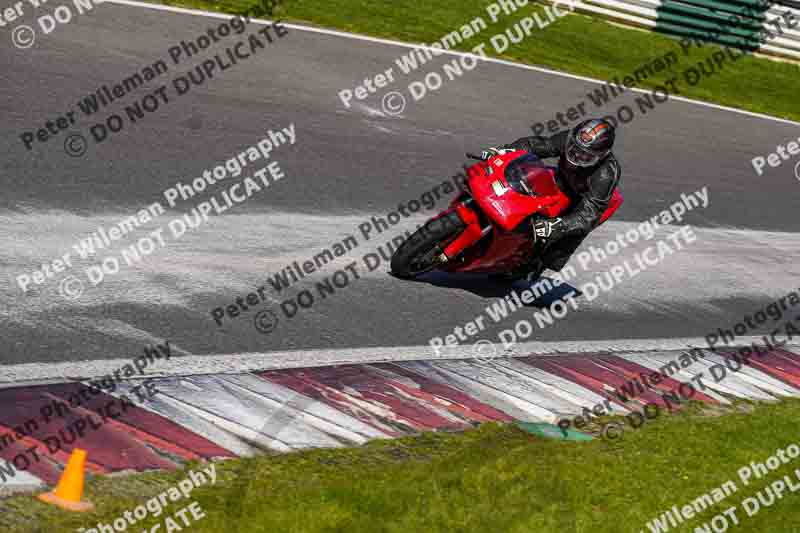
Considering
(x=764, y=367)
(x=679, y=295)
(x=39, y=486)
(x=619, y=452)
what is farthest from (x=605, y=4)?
(x=39, y=486)

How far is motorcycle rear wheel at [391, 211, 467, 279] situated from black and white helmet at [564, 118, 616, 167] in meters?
1.03

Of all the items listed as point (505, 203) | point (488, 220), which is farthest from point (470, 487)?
point (488, 220)

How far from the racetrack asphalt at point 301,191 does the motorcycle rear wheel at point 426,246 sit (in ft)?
0.54

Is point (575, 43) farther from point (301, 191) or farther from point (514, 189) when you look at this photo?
Result: point (514, 189)

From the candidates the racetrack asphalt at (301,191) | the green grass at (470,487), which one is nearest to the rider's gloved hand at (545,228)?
the racetrack asphalt at (301,191)

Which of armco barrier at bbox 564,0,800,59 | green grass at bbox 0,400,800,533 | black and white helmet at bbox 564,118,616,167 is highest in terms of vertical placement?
black and white helmet at bbox 564,118,616,167

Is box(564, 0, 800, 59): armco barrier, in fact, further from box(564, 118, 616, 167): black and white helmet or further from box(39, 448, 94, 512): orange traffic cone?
box(39, 448, 94, 512): orange traffic cone

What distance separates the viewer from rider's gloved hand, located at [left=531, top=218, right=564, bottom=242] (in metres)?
8.37

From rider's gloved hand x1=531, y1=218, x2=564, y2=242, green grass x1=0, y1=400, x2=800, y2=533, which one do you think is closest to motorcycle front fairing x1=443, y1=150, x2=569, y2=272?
rider's gloved hand x1=531, y1=218, x2=564, y2=242

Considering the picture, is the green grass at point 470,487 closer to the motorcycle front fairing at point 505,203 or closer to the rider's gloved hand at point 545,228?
the rider's gloved hand at point 545,228

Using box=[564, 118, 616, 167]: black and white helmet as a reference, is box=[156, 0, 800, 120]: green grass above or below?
below

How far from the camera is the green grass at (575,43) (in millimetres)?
16594

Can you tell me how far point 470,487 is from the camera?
5.88 metres

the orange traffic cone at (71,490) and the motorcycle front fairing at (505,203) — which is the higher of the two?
the orange traffic cone at (71,490)
